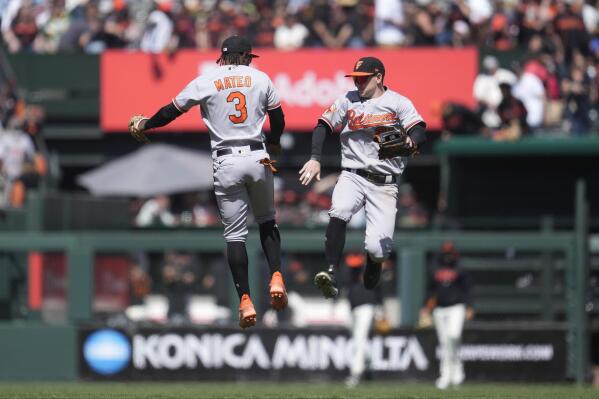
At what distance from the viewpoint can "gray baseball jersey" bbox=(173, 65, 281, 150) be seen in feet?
34.1

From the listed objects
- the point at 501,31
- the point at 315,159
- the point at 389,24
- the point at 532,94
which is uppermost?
the point at 389,24

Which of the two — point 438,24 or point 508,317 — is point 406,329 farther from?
point 438,24

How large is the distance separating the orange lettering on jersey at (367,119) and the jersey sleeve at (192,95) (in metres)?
1.28

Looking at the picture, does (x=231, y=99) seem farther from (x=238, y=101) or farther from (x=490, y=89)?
(x=490, y=89)

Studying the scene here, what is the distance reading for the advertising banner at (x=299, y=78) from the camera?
2042cm

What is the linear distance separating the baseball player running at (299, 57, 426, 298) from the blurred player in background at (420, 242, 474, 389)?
18.5 ft

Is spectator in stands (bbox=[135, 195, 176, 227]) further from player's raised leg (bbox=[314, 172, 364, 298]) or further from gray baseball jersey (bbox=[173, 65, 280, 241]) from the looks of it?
gray baseball jersey (bbox=[173, 65, 280, 241])

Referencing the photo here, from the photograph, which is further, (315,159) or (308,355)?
(308,355)

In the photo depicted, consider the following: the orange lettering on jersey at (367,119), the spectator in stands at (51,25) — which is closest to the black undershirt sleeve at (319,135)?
the orange lettering on jersey at (367,119)

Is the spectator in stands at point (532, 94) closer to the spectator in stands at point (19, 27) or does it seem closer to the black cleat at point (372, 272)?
the spectator in stands at point (19, 27)

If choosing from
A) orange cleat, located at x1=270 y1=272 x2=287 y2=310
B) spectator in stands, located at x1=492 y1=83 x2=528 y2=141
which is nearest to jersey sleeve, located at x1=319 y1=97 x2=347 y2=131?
orange cleat, located at x1=270 y1=272 x2=287 y2=310

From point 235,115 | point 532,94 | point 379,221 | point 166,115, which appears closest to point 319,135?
point 235,115

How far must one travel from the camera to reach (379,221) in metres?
11.1

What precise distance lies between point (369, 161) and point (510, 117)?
26.1 feet
